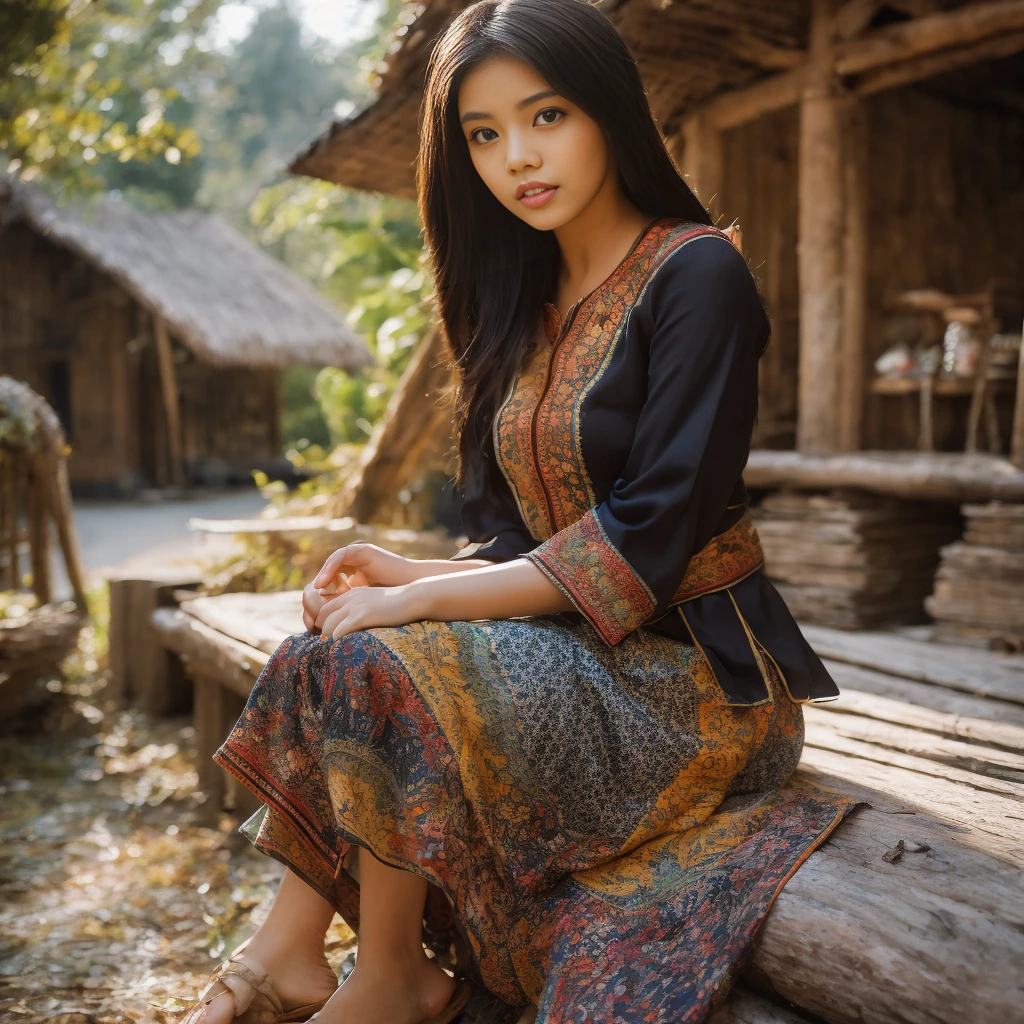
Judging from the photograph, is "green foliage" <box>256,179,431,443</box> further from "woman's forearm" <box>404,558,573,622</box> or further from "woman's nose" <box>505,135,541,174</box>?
"woman's forearm" <box>404,558,573,622</box>

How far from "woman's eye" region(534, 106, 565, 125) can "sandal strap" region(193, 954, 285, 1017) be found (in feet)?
5.18

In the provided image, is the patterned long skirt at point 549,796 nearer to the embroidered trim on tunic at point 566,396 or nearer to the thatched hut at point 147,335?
the embroidered trim on tunic at point 566,396

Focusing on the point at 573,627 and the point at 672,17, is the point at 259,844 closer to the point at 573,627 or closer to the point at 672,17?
the point at 573,627

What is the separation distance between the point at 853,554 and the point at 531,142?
2.80 metres

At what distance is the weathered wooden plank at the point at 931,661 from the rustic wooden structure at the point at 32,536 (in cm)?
330

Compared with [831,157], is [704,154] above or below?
above

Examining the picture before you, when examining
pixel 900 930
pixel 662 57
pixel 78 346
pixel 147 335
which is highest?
pixel 662 57

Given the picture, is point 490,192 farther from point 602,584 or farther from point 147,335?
point 147,335

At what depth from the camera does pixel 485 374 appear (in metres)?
2.14

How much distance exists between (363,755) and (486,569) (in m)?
0.37

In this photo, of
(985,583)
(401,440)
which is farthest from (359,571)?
(401,440)

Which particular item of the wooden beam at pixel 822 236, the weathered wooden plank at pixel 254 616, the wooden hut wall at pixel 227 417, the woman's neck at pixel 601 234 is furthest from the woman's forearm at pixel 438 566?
the wooden hut wall at pixel 227 417

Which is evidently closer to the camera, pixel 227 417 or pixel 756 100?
pixel 756 100

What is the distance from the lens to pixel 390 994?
1734 millimetres
